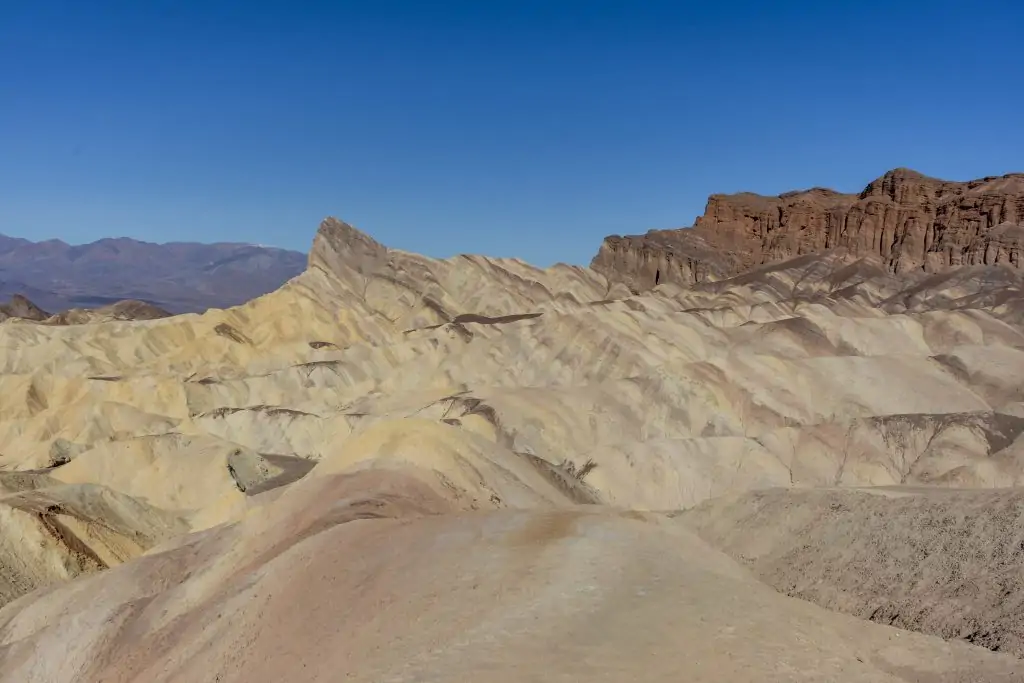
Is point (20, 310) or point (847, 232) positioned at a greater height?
point (847, 232)

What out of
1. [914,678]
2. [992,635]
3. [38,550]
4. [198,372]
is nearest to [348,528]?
[914,678]

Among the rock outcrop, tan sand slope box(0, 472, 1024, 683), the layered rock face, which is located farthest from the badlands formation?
the rock outcrop

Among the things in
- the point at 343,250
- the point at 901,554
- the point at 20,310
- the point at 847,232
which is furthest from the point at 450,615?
the point at 20,310

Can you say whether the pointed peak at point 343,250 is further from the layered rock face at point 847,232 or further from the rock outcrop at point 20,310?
the rock outcrop at point 20,310

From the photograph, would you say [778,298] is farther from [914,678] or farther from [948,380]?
[914,678]

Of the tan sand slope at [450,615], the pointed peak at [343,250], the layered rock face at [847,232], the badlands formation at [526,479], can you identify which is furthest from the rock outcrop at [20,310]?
the tan sand slope at [450,615]

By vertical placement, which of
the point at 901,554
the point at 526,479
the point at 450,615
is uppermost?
the point at 901,554

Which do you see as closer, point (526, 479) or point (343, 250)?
point (526, 479)

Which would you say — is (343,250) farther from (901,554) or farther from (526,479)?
(901,554)
